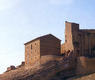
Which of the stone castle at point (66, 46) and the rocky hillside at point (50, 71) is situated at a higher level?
the stone castle at point (66, 46)

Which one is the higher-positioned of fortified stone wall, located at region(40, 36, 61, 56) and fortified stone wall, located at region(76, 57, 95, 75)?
fortified stone wall, located at region(40, 36, 61, 56)

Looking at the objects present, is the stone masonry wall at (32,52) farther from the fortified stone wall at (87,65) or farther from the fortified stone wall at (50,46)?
the fortified stone wall at (87,65)

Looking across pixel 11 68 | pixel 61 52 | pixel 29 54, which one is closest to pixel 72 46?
pixel 61 52

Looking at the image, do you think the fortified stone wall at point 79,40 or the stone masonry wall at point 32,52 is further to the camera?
the stone masonry wall at point 32,52

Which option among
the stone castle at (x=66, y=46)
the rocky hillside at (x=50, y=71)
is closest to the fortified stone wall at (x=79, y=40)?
the stone castle at (x=66, y=46)

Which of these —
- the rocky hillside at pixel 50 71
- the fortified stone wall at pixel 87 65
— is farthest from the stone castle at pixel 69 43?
the fortified stone wall at pixel 87 65

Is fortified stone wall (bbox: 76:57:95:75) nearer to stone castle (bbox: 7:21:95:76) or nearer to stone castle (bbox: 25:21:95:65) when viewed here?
stone castle (bbox: 7:21:95:76)

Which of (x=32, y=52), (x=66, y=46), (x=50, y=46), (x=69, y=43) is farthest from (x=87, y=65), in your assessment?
(x=32, y=52)

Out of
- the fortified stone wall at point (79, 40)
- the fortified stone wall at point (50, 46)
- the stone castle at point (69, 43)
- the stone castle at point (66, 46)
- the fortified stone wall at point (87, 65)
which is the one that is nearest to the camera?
the fortified stone wall at point (87, 65)

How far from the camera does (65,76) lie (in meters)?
59.1

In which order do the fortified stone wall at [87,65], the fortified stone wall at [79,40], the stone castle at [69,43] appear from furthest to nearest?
the stone castle at [69,43], the fortified stone wall at [79,40], the fortified stone wall at [87,65]

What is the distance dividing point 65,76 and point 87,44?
969 cm

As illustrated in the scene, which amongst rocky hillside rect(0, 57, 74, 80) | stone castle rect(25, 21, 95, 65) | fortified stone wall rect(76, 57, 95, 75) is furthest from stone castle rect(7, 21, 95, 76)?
fortified stone wall rect(76, 57, 95, 75)

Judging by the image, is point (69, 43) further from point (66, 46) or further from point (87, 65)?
point (87, 65)
